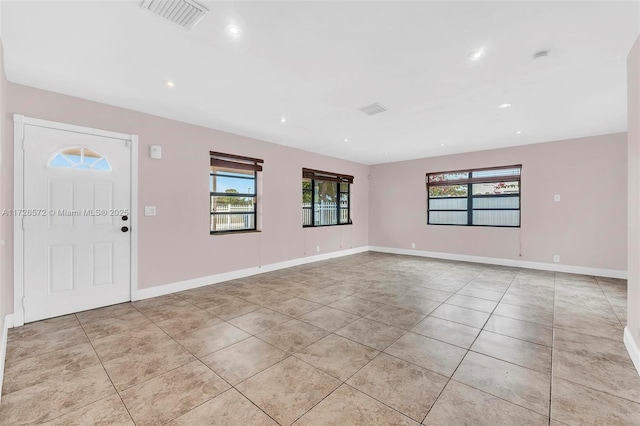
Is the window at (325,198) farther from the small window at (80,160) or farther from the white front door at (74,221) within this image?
the small window at (80,160)

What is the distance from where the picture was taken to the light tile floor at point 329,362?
169 centimetres

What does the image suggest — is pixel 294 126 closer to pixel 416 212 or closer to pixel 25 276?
pixel 25 276

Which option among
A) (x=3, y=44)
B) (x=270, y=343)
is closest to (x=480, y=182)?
(x=270, y=343)

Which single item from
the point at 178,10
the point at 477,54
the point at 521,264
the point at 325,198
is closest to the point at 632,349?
the point at 477,54

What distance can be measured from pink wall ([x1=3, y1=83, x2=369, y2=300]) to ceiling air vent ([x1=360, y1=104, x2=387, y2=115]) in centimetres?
229

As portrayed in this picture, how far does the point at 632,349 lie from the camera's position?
230 cm

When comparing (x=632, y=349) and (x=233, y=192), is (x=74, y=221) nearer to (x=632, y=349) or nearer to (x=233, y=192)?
(x=233, y=192)

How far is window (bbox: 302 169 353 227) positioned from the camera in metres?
6.44

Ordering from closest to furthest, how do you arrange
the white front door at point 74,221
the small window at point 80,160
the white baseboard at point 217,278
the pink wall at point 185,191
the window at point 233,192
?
the white front door at point 74,221
the small window at point 80,160
the pink wall at point 185,191
the white baseboard at point 217,278
the window at point 233,192

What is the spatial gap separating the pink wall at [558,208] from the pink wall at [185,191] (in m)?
3.77

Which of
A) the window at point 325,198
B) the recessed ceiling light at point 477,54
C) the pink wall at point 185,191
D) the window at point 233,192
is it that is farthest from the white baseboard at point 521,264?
the recessed ceiling light at point 477,54

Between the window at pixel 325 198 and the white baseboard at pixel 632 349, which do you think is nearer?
the white baseboard at pixel 632 349

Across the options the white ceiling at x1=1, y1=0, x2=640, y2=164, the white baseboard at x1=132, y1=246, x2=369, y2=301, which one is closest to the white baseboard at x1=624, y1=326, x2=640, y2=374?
the white ceiling at x1=1, y1=0, x2=640, y2=164

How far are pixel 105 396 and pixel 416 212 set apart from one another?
6814mm
